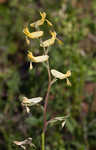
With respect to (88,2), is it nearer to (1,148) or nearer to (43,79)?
(43,79)

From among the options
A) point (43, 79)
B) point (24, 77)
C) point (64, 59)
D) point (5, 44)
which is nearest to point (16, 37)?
point (5, 44)

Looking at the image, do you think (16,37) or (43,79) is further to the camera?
(16,37)

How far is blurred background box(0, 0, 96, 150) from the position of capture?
2.84 metres

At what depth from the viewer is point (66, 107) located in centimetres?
312

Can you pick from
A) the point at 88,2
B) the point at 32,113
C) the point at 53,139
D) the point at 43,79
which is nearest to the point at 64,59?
the point at 43,79

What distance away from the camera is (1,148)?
2.92 meters

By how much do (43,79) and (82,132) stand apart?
63 centimetres

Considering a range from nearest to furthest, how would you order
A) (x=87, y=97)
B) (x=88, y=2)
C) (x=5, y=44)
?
(x=87, y=97), (x=5, y=44), (x=88, y=2)

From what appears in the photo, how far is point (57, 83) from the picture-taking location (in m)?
2.84

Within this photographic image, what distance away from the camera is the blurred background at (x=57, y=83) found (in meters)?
2.84

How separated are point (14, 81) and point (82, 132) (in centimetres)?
85

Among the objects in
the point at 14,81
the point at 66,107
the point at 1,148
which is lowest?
the point at 1,148

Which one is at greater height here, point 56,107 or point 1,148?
point 56,107

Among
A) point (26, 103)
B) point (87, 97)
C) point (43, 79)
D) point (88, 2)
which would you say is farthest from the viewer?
point (88, 2)
